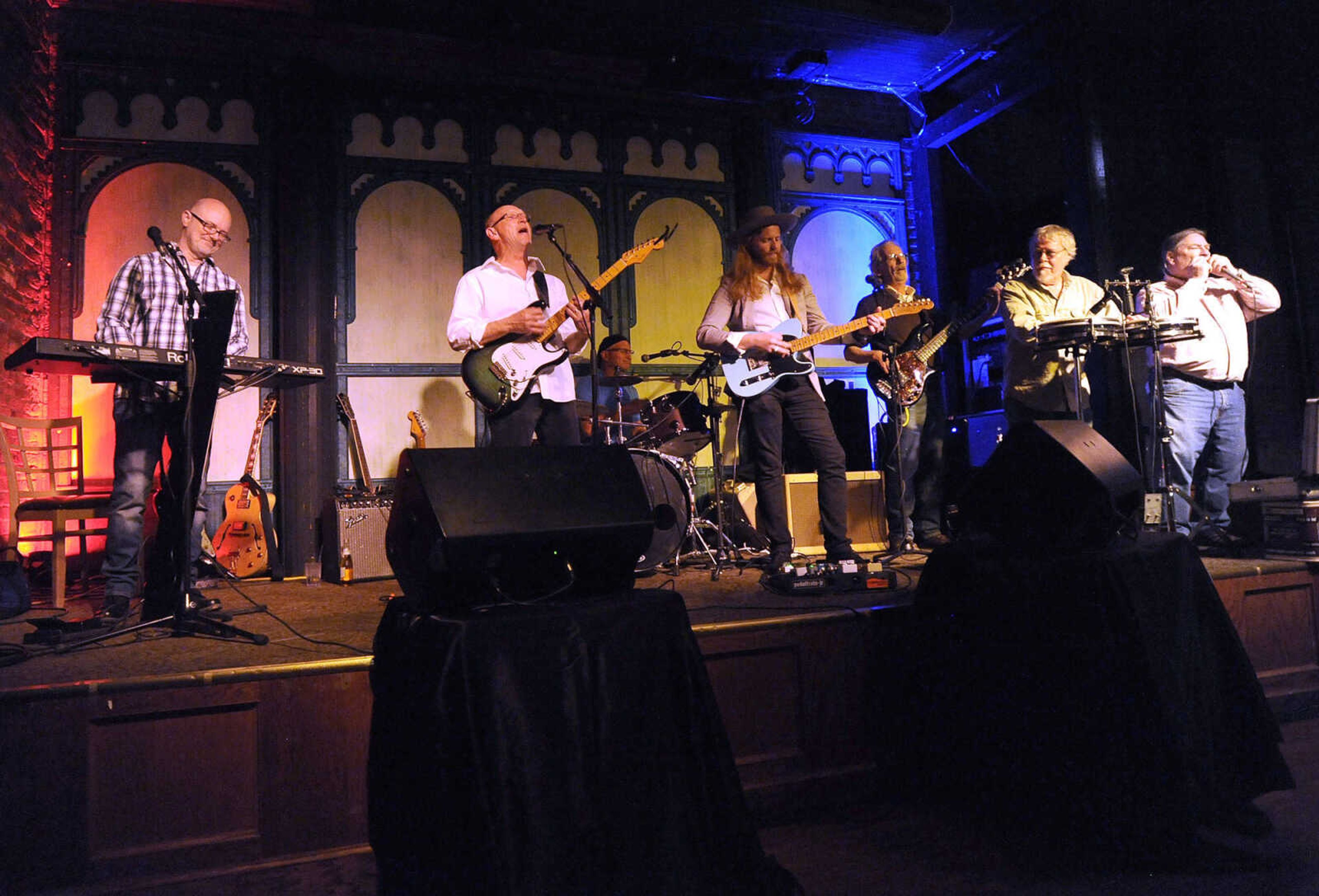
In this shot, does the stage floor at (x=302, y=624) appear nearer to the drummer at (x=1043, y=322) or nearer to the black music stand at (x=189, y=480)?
the black music stand at (x=189, y=480)

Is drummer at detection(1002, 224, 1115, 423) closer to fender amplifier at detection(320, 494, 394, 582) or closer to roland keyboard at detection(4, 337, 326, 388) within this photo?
roland keyboard at detection(4, 337, 326, 388)

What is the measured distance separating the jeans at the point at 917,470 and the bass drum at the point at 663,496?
5.04 ft

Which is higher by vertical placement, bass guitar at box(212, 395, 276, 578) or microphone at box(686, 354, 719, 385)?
microphone at box(686, 354, 719, 385)

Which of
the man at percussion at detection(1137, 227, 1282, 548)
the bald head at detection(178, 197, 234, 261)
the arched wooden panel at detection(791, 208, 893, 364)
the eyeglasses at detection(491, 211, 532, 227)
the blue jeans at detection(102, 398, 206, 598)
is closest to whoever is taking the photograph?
the blue jeans at detection(102, 398, 206, 598)

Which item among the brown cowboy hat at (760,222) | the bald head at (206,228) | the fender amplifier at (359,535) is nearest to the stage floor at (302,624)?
the fender amplifier at (359,535)

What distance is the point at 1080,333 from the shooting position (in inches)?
164

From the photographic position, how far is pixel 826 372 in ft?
23.7

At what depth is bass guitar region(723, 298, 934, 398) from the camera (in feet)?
13.7

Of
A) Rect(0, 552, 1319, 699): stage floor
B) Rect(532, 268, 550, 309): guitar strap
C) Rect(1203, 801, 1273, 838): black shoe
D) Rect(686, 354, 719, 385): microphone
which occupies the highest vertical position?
Rect(532, 268, 550, 309): guitar strap

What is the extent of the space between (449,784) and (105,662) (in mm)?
1466

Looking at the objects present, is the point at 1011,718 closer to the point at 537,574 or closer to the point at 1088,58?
the point at 537,574

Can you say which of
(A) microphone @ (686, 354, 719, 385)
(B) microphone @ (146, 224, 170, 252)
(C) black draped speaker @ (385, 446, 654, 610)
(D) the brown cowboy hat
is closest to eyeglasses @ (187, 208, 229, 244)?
(B) microphone @ (146, 224, 170, 252)

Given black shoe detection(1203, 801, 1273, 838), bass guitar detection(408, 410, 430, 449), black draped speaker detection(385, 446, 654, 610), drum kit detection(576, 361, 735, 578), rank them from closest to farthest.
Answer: black draped speaker detection(385, 446, 654, 610)
black shoe detection(1203, 801, 1273, 838)
drum kit detection(576, 361, 735, 578)
bass guitar detection(408, 410, 430, 449)

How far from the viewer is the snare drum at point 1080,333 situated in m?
4.15
